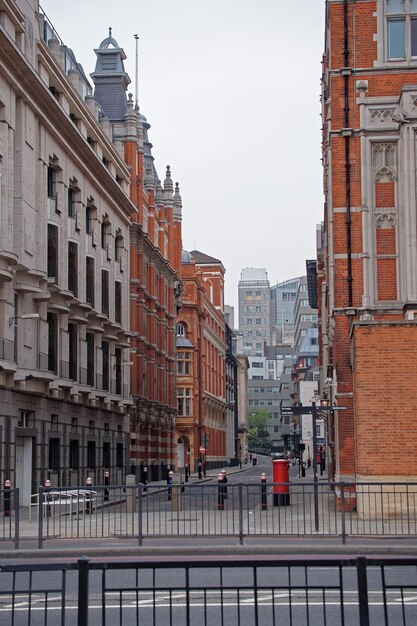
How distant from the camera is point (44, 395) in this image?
37.8m

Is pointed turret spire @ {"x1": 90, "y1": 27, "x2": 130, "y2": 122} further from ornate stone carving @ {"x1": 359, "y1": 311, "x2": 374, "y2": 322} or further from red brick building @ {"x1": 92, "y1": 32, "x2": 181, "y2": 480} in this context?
ornate stone carving @ {"x1": 359, "y1": 311, "x2": 374, "y2": 322}

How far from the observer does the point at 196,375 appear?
9106 centimetres

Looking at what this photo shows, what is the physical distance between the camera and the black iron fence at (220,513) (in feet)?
65.5

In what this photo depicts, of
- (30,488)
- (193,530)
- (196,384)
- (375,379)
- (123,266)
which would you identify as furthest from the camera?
(196,384)

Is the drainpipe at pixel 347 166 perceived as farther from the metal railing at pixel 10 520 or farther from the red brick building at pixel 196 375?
the red brick building at pixel 196 375

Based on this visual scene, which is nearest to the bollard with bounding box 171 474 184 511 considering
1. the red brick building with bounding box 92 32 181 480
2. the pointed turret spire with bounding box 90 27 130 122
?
Result: the red brick building with bounding box 92 32 181 480

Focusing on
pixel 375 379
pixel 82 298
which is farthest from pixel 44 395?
pixel 375 379

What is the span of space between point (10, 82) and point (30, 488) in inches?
540

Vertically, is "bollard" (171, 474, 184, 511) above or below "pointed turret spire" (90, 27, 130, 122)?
below

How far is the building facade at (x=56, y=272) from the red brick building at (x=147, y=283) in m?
4.11

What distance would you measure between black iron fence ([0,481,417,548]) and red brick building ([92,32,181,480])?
33.3 meters

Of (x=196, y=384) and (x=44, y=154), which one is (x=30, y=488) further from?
(x=196, y=384)

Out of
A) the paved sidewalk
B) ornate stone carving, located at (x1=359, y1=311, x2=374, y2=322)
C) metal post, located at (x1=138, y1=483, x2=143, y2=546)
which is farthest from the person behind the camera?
ornate stone carving, located at (x1=359, y1=311, x2=374, y2=322)

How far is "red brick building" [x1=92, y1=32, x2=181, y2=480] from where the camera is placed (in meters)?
59.1
